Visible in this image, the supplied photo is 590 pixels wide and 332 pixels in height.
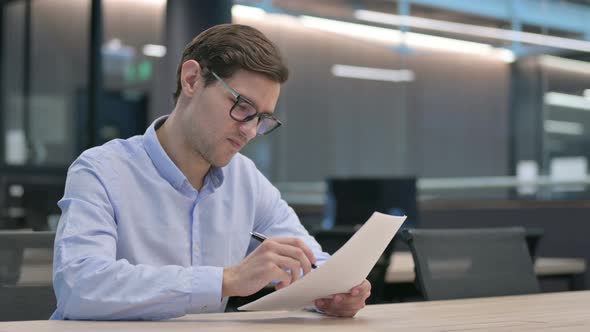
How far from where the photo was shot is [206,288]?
5.56 feet

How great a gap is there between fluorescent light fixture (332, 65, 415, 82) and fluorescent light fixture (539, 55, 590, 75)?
1.61 meters

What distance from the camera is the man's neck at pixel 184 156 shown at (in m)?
2.03

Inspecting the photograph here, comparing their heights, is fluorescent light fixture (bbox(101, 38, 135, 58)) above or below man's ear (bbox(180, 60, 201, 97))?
above

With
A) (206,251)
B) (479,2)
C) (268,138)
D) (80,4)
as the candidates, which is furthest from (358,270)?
(80,4)

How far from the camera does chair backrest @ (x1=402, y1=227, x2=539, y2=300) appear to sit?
95.7 inches

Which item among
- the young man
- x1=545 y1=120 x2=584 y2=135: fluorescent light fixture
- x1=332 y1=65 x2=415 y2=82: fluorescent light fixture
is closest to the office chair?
the young man

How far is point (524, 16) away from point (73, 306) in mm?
5795

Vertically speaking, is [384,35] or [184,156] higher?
[384,35]

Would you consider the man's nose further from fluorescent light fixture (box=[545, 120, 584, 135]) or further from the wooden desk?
fluorescent light fixture (box=[545, 120, 584, 135])

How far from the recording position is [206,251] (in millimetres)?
2051

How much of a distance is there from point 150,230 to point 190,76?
1.23 ft

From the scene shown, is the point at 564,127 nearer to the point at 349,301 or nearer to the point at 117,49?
the point at 117,49

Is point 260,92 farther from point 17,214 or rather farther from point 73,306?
point 17,214

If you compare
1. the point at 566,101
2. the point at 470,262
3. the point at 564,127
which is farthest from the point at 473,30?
the point at 470,262
